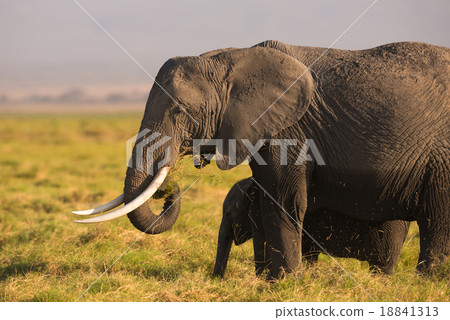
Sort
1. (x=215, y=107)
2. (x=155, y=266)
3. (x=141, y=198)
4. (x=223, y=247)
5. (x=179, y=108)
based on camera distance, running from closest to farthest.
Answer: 1. (x=141, y=198)
2. (x=179, y=108)
3. (x=215, y=107)
4. (x=223, y=247)
5. (x=155, y=266)

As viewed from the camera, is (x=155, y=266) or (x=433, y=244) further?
(x=155, y=266)

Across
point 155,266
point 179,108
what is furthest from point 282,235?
point 155,266

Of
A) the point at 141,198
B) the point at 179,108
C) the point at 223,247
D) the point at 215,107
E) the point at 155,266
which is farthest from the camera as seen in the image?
the point at 155,266

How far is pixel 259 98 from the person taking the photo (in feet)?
20.3

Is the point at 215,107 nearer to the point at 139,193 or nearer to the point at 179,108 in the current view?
the point at 179,108

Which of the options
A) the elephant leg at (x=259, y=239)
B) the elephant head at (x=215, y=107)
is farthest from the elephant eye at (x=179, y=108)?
the elephant leg at (x=259, y=239)

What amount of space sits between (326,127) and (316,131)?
11cm

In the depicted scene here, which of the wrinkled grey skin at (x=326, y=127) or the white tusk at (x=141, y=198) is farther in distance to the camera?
the wrinkled grey skin at (x=326, y=127)

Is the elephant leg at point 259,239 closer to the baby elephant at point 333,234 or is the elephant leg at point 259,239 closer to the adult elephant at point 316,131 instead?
the baby elephant at point 333,234

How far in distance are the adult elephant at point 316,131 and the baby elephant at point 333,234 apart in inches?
19.5

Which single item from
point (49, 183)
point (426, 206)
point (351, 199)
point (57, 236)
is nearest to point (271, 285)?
point (351, 199)

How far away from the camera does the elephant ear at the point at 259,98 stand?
6.14 meters

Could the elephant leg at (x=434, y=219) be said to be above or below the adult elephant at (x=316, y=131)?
below

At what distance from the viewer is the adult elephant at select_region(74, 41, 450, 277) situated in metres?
6.04
